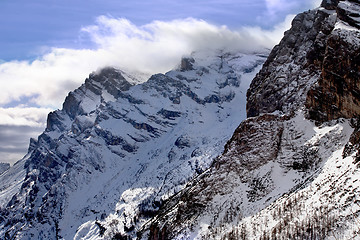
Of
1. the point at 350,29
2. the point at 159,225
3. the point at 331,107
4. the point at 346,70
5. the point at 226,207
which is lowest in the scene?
the point at 159,225

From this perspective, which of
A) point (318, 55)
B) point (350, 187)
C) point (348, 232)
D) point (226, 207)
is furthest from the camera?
point (318, 55)

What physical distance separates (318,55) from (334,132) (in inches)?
1557

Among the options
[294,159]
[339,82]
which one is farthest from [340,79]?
[294,159]

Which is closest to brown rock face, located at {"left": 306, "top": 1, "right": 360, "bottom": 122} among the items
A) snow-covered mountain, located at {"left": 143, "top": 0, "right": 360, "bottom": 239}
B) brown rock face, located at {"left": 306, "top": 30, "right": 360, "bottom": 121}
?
brown rock face, located at {"left": 306, "top": 30, "right": 360, "bottom": 121}

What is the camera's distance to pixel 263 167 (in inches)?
6452

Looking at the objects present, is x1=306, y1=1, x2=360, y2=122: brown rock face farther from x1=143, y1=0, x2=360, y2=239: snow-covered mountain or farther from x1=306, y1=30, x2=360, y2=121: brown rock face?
x1=143, y1=0, x2=360, y2=239: snow-covered mountain

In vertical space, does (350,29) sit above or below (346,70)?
above

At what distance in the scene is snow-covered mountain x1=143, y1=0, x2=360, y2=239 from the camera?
126 m

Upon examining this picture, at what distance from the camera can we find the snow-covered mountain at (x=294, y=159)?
12562 cm

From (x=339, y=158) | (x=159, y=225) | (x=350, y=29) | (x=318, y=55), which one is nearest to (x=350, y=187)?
(x=339, y=158)

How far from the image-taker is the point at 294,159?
158 metres

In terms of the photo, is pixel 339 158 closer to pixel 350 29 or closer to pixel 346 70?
pixel 346 70

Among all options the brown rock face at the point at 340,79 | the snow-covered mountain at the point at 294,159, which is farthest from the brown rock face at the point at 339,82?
the snow-covered mountain at the point at 294,159

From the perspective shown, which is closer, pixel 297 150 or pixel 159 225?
pixel 297 150
